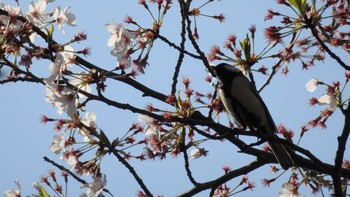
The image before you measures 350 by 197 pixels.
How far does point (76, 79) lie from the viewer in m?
3.93

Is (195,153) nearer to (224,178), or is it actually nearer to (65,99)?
(224,178)

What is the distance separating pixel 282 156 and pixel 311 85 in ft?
3.26

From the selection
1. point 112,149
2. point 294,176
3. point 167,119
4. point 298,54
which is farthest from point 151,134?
point 298,54

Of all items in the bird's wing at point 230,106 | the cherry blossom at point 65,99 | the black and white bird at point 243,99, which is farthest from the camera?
the black and white bird at point 243,99

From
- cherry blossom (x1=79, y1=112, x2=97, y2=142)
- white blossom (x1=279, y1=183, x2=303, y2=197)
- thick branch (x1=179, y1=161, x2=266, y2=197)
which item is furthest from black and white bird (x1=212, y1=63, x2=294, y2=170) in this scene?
cherry blossom (x1=79, y1=112, x2=97, y2=142)

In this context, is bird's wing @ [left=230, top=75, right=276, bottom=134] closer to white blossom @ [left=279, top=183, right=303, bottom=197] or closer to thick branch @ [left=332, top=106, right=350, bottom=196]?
white blossom @ [left=279, top=183, right=303, bottom=197]

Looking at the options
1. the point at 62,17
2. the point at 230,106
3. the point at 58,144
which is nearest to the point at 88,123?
the point at 58,144

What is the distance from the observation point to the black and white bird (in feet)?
18.6

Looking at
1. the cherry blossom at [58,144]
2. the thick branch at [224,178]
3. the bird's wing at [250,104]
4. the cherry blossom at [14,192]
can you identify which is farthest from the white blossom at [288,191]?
the cherry blossom at [14,192]

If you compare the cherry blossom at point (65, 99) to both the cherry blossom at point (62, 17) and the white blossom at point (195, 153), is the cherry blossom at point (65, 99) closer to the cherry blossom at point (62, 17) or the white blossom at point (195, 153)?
the cherry blossom at point (62, 17)

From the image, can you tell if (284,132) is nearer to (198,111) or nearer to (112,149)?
(198,111)

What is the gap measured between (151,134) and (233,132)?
108cm

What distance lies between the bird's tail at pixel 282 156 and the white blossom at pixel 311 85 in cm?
83

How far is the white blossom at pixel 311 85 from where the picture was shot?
18.3ft
